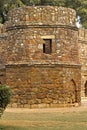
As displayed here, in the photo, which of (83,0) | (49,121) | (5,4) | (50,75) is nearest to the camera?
(49,121)

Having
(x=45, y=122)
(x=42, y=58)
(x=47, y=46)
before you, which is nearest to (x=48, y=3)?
(x=47, y=46)

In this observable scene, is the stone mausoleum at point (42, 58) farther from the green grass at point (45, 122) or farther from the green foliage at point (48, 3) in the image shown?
the green foliage at point (48, 3)

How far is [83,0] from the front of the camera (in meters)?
40.0

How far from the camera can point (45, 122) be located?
43.8 ft

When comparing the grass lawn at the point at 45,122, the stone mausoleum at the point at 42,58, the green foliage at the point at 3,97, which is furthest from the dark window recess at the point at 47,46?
the green foliage at the point at 3,97

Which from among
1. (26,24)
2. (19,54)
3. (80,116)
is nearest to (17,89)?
(19,54)

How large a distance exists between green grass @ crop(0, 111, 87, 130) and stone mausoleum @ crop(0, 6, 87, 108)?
10.6 feet

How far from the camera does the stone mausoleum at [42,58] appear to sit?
18.8m

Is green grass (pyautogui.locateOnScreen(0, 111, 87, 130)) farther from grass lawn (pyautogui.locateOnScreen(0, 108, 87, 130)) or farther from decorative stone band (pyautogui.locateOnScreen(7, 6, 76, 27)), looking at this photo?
decorative stone band (pyautogui.locateOnScreen(7, 6, 76, 27))

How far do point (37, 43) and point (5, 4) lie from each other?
Answer: 18046 mm

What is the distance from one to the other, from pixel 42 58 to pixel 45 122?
5994 millimetres

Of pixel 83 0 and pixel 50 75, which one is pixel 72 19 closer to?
pixel 50 75

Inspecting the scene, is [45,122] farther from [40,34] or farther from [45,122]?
[40,34]

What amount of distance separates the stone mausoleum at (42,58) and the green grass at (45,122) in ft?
10.6
